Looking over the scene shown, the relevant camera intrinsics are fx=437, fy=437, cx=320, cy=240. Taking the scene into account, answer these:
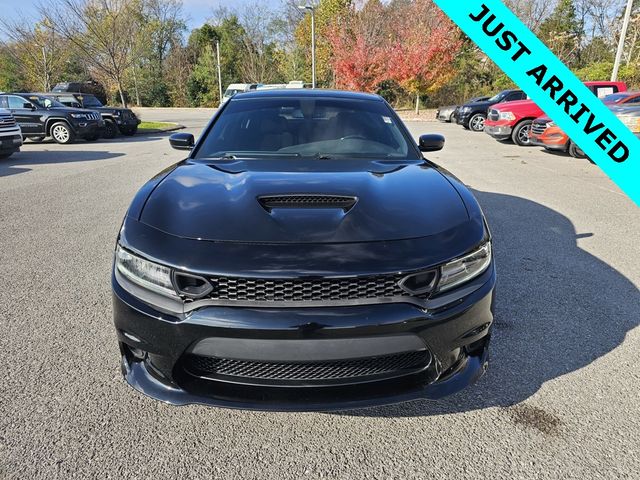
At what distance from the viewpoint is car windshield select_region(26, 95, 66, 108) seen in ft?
47.5

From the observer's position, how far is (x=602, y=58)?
3466cm

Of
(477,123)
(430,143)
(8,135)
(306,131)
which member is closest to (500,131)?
(477,123)

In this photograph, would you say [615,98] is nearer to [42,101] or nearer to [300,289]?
[300,289]

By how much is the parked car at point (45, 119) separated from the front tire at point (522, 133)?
45.0 ft

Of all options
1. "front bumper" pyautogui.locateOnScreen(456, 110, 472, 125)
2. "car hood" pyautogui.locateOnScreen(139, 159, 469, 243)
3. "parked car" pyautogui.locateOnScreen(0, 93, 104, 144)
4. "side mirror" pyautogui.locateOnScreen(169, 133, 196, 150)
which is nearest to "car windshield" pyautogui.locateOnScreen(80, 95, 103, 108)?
"parked car" pyautogui.locateOnScreen(0, 93, 104, 144)

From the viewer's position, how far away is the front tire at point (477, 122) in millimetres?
19250

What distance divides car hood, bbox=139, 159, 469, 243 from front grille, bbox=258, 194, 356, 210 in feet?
0.07

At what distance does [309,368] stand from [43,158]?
1232 cm

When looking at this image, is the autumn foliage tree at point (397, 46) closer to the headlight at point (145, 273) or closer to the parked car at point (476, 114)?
the parked car at point (476, 114)

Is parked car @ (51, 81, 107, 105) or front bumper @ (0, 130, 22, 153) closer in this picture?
front bumper @ (0, 130, 22, 153)

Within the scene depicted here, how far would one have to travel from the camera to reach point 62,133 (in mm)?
14406

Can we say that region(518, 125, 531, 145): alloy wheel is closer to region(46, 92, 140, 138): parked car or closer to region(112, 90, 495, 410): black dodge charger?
region(112, 90, 495, 410): black dodge charger

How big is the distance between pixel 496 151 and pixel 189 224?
41.2 ft

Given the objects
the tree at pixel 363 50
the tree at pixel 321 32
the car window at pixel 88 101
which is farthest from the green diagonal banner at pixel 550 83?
the tree at pixel 321 32
